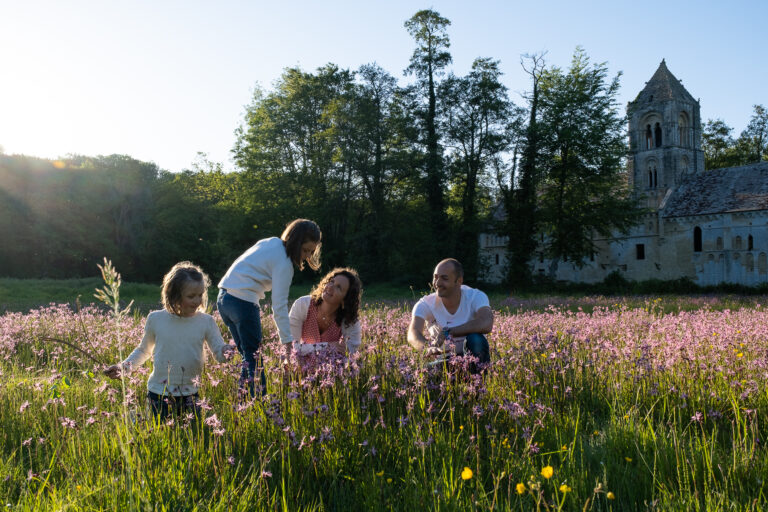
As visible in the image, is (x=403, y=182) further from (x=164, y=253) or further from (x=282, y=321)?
(x=282, y=321)

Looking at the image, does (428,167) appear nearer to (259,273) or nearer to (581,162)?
(581,162)

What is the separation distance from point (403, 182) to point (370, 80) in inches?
297

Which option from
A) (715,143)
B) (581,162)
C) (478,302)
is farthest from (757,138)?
(478,302)

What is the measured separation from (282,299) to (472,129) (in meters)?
34.1

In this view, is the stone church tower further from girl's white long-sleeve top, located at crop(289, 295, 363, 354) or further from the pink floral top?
the pink floral top

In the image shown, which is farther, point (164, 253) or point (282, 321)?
point (164, 253)

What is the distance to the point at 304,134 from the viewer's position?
42344 mm

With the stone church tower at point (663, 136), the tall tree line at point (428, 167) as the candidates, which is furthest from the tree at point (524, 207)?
the stone church tower at point (663, 136)

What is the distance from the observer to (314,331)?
5.93 metres

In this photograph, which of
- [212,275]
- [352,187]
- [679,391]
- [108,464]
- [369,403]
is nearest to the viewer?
[108,464]

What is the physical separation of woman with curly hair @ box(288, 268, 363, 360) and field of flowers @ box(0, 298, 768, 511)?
2.16 feet

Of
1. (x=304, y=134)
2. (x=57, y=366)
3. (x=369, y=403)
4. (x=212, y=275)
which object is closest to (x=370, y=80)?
(x=304, y=134)

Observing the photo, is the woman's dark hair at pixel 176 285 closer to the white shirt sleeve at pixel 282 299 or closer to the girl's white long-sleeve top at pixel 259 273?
the white shirt sleeve at pixel 282 299

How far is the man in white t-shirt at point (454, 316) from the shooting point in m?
5.68
